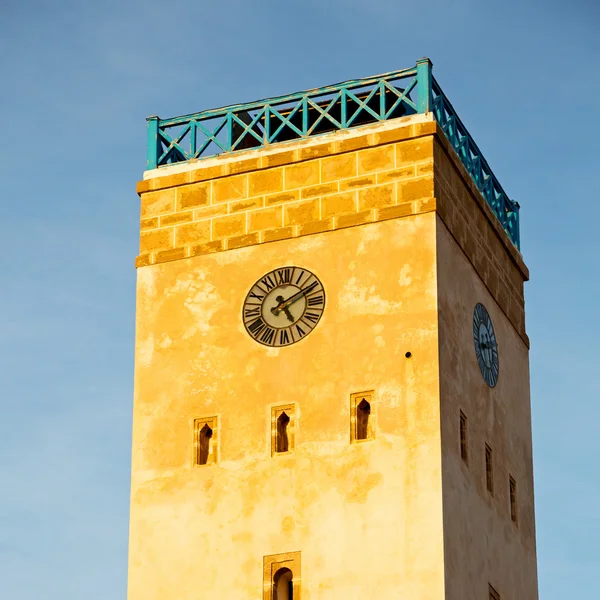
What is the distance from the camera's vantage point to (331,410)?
27.8m

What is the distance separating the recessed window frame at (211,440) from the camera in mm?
28281

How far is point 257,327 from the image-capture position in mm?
28719

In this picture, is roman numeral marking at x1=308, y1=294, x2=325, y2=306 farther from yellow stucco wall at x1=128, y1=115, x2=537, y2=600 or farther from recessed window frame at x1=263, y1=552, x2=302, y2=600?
recessed window frame at x1=263, y1=552, x2=302, y2=600

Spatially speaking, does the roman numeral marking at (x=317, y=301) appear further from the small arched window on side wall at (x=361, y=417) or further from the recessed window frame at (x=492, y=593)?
the recessed window frame at (x=492, y=593)

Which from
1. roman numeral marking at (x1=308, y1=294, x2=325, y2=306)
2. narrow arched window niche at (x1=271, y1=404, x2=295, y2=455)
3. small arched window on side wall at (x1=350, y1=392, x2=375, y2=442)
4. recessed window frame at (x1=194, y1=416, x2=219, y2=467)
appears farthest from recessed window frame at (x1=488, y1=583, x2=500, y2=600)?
Answer: roman numeral marking at (x1=308, y1=294, x2=325, y2=306)

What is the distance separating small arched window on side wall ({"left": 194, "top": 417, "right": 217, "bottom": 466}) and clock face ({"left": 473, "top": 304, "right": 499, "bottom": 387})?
3.65 m

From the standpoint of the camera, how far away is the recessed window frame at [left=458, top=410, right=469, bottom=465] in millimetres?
27984

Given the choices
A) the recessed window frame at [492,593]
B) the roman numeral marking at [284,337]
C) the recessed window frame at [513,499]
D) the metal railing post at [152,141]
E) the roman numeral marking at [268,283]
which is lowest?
the recessed window frame at [492,593]

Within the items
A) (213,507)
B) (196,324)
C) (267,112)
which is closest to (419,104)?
(267,112)

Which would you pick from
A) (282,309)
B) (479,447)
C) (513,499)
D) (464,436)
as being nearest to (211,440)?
(282,309)

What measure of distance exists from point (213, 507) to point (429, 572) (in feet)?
10.2

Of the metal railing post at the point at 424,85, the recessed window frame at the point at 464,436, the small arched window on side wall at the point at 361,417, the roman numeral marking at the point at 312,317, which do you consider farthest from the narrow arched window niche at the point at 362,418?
the metal railing post at the point at 424,85

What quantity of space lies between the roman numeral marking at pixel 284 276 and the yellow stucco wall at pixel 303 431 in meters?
0.19

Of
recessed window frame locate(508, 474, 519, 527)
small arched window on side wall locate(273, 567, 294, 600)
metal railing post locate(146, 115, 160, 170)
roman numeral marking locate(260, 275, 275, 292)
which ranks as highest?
metal railing post locate(146, 115, 160, 170)
